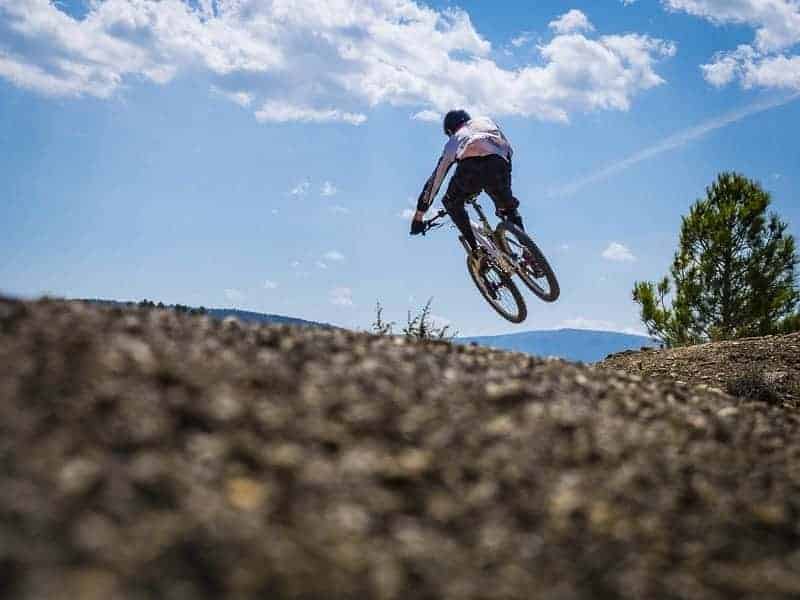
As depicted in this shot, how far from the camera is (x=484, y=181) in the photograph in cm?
927

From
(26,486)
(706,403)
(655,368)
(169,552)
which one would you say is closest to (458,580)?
(169,552)

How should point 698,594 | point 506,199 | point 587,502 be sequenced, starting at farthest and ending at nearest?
point 506,199 < point 587,502 < point 698,594

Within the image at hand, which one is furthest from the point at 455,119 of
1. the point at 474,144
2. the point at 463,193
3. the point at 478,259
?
the point at 478,259

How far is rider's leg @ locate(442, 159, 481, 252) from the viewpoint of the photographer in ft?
30.3

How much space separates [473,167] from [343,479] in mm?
6778

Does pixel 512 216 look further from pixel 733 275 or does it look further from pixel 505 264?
pixel 733 275

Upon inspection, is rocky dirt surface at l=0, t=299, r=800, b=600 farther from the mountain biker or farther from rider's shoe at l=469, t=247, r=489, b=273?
rider's shoe at l=469, t=247, r=489, b=273

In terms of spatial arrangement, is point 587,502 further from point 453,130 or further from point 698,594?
point 453,130

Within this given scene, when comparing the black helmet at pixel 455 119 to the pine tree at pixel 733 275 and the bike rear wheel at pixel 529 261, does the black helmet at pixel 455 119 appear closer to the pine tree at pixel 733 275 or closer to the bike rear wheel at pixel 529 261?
the bike rear wheel at pixel 529 261

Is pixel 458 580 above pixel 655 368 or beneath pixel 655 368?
beneath

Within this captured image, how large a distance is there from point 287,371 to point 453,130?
243 inches

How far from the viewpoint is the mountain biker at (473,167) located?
29.6ft

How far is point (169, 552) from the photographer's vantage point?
2.19m

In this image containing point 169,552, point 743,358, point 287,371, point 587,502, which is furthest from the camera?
point 743,358
